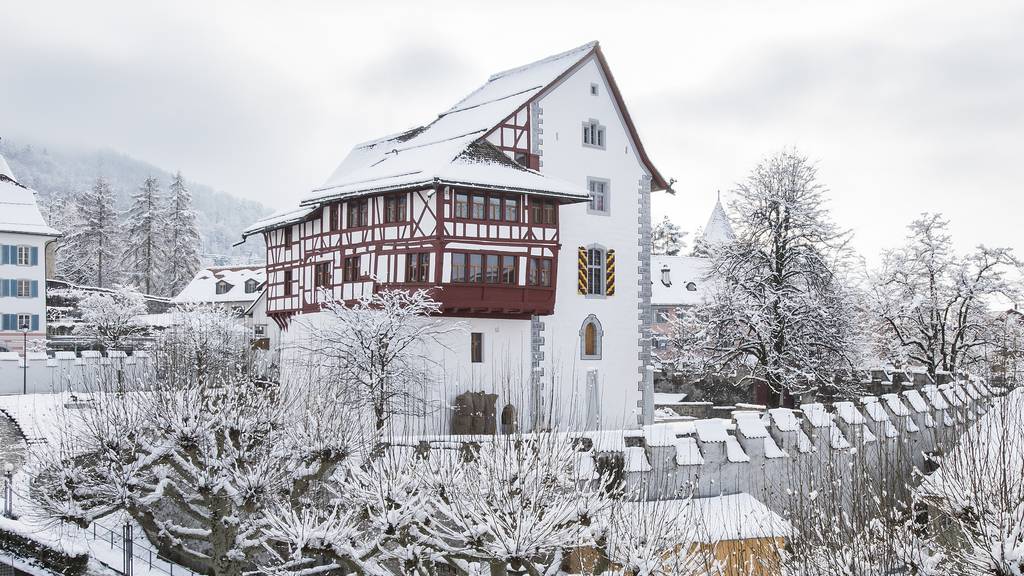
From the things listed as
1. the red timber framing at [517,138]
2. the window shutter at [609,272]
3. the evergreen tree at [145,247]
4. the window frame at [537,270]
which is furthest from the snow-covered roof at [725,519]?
the evergreen tree at [145,247]

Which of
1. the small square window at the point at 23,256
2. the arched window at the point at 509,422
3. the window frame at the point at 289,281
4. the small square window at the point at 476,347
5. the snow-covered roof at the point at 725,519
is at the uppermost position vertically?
the small square window at the point at 23,256

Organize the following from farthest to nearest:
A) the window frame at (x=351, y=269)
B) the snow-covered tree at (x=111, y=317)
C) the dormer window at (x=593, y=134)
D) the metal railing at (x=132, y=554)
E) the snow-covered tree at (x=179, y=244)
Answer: the snow-covered tree at (x=179, y=244) → the snow-covered tree at (x=111, y=317) → the dormer window at (x=593, y=134) → the window frame at (x=351, y=269) → the metal railing at (x=132, y=554)

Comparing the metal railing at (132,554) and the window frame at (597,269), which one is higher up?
the window frame at (597,269)

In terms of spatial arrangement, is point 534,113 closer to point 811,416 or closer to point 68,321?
point 811,416

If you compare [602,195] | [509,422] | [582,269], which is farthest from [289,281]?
[509,422]

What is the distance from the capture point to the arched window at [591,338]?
33.8m

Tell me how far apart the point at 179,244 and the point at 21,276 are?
25253mm

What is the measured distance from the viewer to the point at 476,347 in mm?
31078

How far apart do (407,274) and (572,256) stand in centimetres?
651

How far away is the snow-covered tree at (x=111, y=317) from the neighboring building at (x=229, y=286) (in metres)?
8.11

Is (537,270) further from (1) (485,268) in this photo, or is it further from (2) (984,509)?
(2) (984,509)

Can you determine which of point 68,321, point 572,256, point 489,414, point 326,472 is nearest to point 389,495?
point 326,472

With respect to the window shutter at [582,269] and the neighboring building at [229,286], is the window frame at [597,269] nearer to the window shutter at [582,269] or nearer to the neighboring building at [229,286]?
the window shutter at [582,269]

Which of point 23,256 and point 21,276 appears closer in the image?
point 21,276
